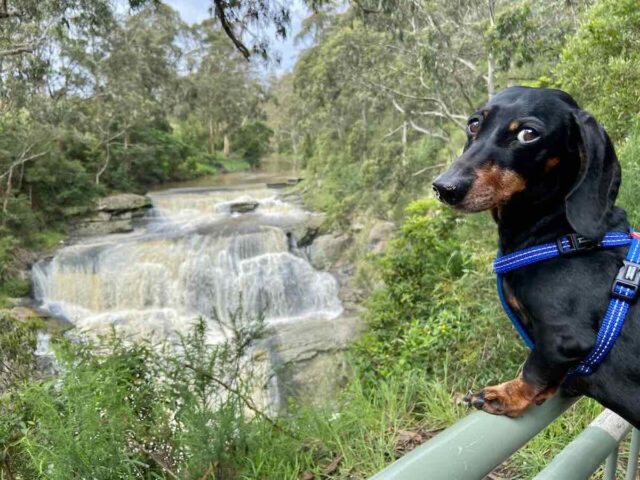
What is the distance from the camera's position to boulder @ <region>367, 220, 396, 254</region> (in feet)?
46.1

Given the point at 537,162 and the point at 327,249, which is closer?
the point at 537,162

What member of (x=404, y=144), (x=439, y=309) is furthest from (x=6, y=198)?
(x=439, y=309)

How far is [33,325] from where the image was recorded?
9820 millimetres

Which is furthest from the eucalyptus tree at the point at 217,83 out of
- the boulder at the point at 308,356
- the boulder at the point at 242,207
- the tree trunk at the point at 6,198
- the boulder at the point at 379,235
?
the boulder at the point at 308,356

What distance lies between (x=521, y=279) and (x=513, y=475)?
5.90ft

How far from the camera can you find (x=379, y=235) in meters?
14.4

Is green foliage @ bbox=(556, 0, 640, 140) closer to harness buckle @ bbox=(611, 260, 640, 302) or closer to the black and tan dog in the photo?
the black and tan dog

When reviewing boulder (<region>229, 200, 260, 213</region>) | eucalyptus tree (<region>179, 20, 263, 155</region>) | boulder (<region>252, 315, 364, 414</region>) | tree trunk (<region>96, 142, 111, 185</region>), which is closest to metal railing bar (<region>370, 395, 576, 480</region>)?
boulder (<region>252, 315, 364, 414</region>)

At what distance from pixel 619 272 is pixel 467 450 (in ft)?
2.03

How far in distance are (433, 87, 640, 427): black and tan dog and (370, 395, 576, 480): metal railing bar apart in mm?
245

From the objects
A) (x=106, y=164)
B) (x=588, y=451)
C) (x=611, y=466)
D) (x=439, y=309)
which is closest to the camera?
(x=588, y=451)

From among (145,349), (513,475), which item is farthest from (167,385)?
(513,475)

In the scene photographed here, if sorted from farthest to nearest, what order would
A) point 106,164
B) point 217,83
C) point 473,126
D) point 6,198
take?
point 217,83 < point 106,164 < point 6,198 < point 473,126

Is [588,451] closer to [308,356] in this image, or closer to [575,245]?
[575,245]
